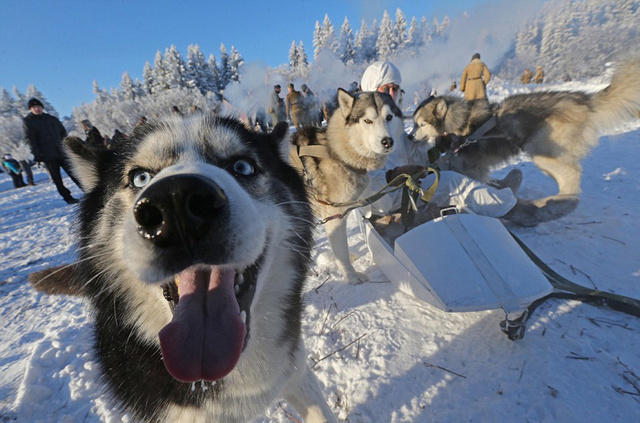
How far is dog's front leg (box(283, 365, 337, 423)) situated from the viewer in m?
1.49

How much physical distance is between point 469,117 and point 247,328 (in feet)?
15.4

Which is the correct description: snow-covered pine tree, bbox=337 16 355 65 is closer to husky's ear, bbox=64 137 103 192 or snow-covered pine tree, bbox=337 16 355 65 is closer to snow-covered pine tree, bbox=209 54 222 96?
snow-covered pine tree, bbox=209 54 222 96

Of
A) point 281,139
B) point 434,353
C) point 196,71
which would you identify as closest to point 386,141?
point 281,139

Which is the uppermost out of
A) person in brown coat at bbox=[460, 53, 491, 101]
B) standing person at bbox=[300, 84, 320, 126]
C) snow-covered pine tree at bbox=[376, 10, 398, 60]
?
snow-covered pine tree at bbox=[376, 10, 398, 60]

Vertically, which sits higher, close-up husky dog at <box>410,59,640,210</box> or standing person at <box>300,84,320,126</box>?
standing person at <box>300,84,320,126</box>

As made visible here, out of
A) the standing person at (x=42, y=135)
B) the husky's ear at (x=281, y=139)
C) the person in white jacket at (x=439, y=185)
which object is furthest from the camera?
the standing person at (x=42, y=135)

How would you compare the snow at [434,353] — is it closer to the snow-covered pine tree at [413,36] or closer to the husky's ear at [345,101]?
the husky's ear at [345,101]

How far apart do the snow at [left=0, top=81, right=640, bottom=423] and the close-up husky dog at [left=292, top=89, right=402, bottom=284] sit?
31.6 inches

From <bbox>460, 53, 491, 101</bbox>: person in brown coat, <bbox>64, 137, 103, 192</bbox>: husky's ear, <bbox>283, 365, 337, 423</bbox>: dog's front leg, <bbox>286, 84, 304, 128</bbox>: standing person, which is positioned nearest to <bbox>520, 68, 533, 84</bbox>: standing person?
<bbox>460, 53, 491, 101</bbox>: person in brown coat

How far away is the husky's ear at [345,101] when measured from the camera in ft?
12.1

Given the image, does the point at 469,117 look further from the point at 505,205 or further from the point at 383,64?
the point at 505,205

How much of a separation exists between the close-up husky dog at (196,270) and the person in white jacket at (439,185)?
1746 mm

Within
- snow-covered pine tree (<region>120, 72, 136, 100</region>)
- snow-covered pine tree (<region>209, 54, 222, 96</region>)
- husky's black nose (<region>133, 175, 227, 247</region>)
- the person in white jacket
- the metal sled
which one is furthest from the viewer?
snow-covered pine tree (<region>120, 72, 136, 100</region>)

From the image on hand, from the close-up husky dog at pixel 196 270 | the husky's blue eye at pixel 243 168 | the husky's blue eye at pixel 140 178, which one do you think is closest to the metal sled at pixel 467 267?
the close-up husky dog at pixel 196 270
